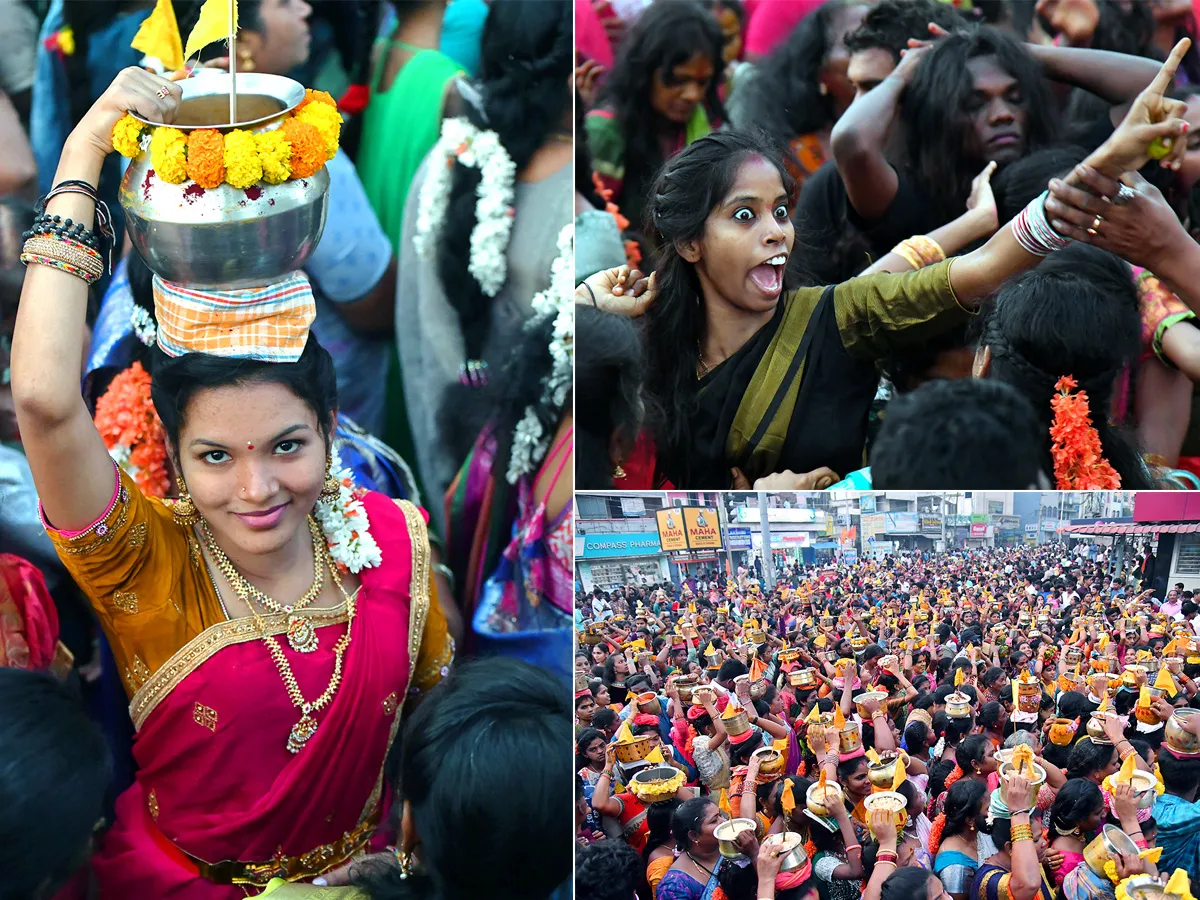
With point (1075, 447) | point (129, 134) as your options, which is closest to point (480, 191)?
point (129, 134)

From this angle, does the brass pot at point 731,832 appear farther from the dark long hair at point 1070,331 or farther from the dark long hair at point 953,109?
the dark long hair at point 953,109

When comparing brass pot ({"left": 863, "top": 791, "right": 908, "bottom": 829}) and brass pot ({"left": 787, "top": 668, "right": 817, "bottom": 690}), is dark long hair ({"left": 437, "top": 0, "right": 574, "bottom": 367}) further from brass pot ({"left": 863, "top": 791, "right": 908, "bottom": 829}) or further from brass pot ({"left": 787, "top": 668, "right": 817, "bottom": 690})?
brass pot ({"left": 863, "top": 791, "right": 908, "bottom": 829})

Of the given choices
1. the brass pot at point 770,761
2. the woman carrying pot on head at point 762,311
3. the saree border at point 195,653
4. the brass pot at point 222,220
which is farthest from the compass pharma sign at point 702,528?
the brass pot at point 222,220

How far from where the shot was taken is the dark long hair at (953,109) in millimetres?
2639

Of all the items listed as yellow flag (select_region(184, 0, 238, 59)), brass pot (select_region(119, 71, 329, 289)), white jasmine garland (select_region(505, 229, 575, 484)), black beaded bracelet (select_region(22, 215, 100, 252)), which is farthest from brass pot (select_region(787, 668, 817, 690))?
yellow flag (select_region(184, 0, 238, 59))

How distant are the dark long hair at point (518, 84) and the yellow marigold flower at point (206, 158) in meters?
0.59

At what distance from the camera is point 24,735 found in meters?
2.34

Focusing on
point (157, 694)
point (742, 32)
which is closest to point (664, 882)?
point (157, 694)

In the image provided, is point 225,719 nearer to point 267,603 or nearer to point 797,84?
point 267,603

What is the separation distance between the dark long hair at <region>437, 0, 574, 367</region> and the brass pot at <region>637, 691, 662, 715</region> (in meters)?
1.20

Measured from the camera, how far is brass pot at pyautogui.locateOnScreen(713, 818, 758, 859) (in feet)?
8.86

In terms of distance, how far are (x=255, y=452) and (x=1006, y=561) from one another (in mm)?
1810

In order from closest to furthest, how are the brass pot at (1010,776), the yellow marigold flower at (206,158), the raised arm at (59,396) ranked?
the raised arm at (59,396)
the yellow marigold flower at (206,158)
the brass pot at (1010,776)

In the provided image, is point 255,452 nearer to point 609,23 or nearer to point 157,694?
point 157,694
